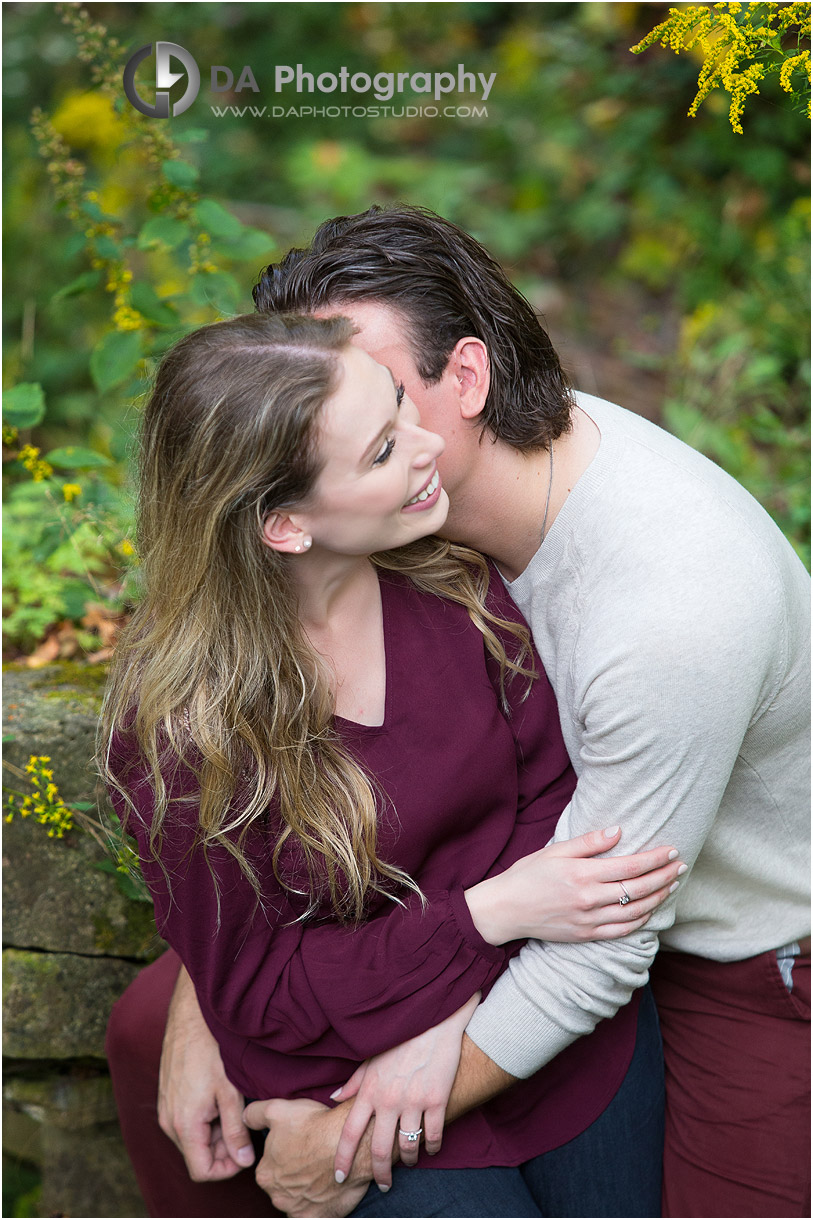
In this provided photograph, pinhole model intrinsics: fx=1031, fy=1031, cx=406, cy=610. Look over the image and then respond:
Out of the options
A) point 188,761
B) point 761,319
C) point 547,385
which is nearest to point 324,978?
point 188,761

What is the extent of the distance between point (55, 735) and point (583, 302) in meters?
3.94

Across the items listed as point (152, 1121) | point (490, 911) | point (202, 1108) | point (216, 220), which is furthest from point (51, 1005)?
point (216, 220)

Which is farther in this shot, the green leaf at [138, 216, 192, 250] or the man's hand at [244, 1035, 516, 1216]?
the green leaf at [138, 216, 192, 250]

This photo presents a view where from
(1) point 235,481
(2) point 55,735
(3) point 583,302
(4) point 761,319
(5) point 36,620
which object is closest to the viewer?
(1) point 235,481

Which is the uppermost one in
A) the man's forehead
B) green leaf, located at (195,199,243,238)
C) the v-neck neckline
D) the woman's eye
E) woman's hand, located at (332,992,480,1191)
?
green leaf, located at (195,199,243,238)

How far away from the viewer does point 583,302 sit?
5.32 m

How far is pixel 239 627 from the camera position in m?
1.65

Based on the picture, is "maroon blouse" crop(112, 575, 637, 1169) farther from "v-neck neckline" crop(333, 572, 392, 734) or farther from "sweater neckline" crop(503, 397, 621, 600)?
"sweater neckline" crop(503, 397, 621, 600)

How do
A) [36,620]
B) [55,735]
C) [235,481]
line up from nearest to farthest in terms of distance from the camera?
[235,481] → [55,735] → [36,620]

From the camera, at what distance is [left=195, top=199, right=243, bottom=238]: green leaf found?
7.72ft

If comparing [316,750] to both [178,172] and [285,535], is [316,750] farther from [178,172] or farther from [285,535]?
[178,172]

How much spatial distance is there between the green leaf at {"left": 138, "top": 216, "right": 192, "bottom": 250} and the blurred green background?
94cm

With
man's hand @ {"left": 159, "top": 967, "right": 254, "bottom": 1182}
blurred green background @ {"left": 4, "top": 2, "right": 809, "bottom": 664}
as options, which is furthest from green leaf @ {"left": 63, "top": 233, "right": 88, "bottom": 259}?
man's hand @ {"left": 159, "top": 967, "right": 254, "bottom": 1182}

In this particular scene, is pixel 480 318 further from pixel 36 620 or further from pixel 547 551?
pixel 36 620
